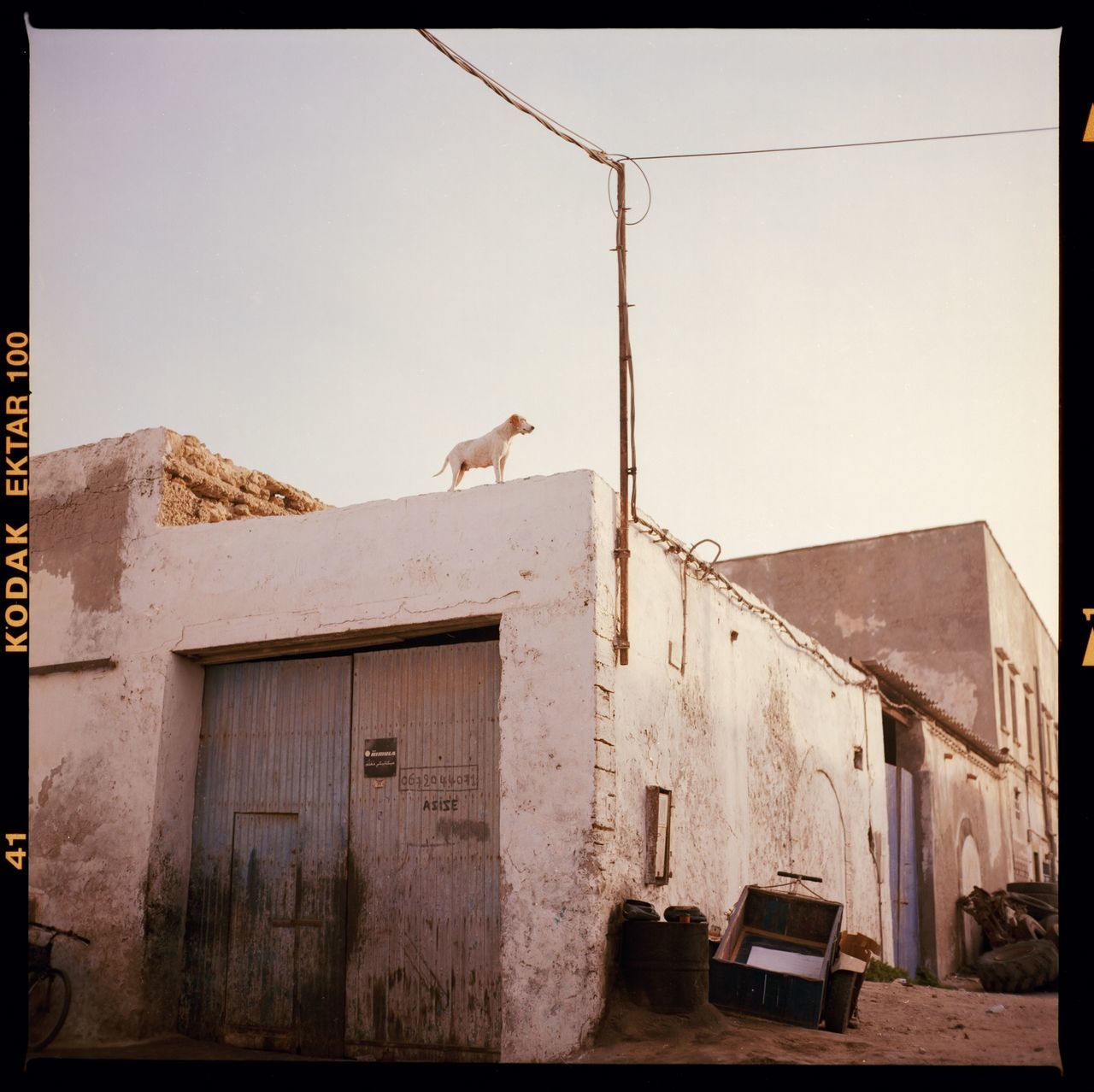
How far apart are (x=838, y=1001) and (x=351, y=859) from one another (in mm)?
3524

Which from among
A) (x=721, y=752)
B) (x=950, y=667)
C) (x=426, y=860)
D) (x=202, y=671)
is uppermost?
(x=950, y=667)

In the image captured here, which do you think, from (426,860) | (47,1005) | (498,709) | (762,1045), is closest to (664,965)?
(762,1045)

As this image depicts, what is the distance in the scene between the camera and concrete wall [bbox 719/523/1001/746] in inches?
819

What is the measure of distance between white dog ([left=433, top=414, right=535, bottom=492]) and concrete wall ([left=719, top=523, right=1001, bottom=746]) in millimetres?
14438

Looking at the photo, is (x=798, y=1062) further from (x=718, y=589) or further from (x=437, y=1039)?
(x=718, y=589)

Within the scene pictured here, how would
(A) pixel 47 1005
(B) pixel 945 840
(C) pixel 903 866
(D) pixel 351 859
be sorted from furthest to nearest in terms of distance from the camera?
(B) pixel 945 840 → (C) pixel 903 866 → (A) pixel 47 1005 → (D) pixel 351 859

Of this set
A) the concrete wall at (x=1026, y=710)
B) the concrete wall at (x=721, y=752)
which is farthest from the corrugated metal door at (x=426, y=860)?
the concrete wall at (x=1026, y=710)

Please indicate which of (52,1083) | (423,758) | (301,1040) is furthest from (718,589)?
(52,1083)

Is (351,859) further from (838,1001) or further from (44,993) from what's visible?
(838,1001)

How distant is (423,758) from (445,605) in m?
1.10

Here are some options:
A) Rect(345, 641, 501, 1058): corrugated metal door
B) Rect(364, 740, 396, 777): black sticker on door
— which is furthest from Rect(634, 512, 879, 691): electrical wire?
Rect(364, 740, 396, 777): black sticker on door

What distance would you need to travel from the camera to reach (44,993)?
8406mm

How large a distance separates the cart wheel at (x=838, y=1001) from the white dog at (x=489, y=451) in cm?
431

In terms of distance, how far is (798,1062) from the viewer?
6559mm
